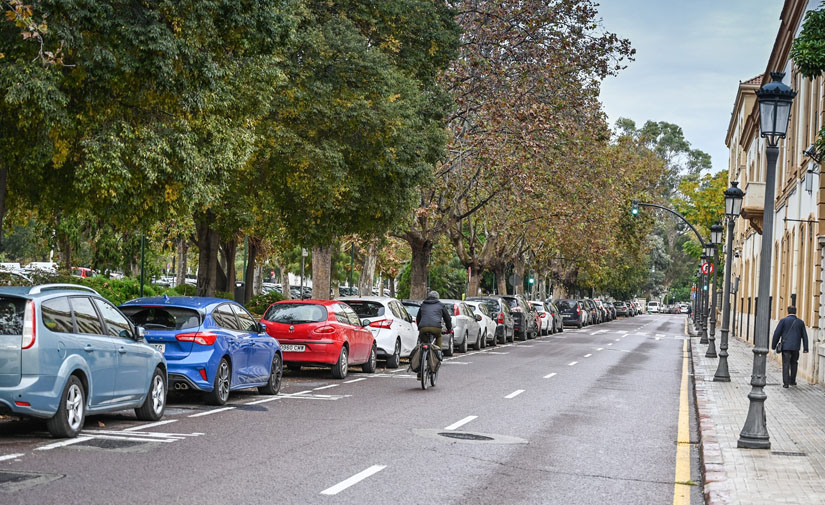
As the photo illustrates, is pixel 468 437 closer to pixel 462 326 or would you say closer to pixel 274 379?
pixel 274 379

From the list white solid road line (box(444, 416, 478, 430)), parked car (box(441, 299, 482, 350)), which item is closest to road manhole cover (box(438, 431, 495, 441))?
white solid road line (box(444, 416, 478, 430))

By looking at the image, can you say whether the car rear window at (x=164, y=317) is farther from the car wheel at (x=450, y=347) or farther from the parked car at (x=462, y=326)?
the parked car at (x=462, y=326)

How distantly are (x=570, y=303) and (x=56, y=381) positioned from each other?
54.0m

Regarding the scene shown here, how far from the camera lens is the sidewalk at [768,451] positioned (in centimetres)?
878

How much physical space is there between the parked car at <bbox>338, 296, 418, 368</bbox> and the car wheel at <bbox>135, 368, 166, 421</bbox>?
991cm

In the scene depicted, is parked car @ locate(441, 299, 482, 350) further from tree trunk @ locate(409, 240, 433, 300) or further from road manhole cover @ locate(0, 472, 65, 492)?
road manhole cover @ locate(0, 472, 65, 492)

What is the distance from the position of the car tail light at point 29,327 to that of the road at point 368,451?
1014 millimetres

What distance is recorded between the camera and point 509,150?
107ft

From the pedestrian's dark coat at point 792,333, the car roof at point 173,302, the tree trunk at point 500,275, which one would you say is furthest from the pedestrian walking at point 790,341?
the tree trunk at point 500,275

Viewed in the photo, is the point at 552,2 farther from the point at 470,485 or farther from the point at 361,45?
the point at 470,485

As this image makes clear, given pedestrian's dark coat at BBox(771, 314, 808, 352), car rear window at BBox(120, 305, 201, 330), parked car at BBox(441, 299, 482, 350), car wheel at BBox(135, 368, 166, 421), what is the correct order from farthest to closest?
parked car at BBox(441, 299, 482, 350) < pedestrian's dark coat at BBox(771, 314, 808, 352) < car rear window at BBox(120, 305, 201, 330) < car wheel at BBox(135, 368, 166, 421)

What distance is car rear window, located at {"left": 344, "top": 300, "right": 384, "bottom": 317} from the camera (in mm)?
23344

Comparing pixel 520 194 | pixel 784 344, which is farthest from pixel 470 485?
pixel 520 194

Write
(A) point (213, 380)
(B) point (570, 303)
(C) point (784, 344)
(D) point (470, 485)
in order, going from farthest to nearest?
1. (B) point (570, 303)
2. (C) point (784, 344)
3. (A) point (213, 380)
4. (D) point (470, 485)
